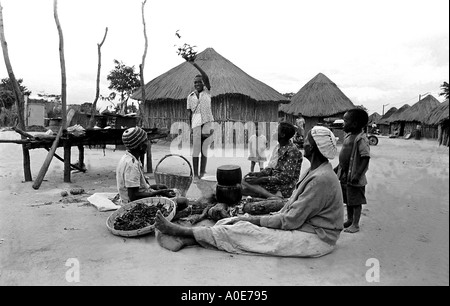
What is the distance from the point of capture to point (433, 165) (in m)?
1.69

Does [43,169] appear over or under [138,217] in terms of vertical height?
over

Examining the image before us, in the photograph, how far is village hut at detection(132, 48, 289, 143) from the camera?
14.4m

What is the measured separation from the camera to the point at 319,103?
65.8 ft

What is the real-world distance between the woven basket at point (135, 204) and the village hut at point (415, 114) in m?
26.6

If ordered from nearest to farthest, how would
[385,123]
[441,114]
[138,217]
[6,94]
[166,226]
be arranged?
[441,114]
[166,226]
[138,217]
[6,94]
[385,123]

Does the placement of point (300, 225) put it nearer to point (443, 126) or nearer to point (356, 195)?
point (356, 195)

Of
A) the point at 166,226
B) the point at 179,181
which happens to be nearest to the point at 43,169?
the point at 179,181

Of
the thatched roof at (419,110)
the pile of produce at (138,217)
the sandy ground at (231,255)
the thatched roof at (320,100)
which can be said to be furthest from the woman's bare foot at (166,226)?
the thatched roof at (419,110)

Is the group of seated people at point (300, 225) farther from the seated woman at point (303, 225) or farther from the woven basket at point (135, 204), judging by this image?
the woven basket at point (135, 204)

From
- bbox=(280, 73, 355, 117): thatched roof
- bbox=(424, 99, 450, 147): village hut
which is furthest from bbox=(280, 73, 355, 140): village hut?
bbox=(424, 99, 450, 147): village hut

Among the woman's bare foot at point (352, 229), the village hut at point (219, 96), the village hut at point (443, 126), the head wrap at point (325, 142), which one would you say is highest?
the village hut at point (219, 96)

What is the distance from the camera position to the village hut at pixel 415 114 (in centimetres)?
2666

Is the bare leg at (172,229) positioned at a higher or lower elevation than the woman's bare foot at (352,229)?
higher

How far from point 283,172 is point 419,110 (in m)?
27.6
